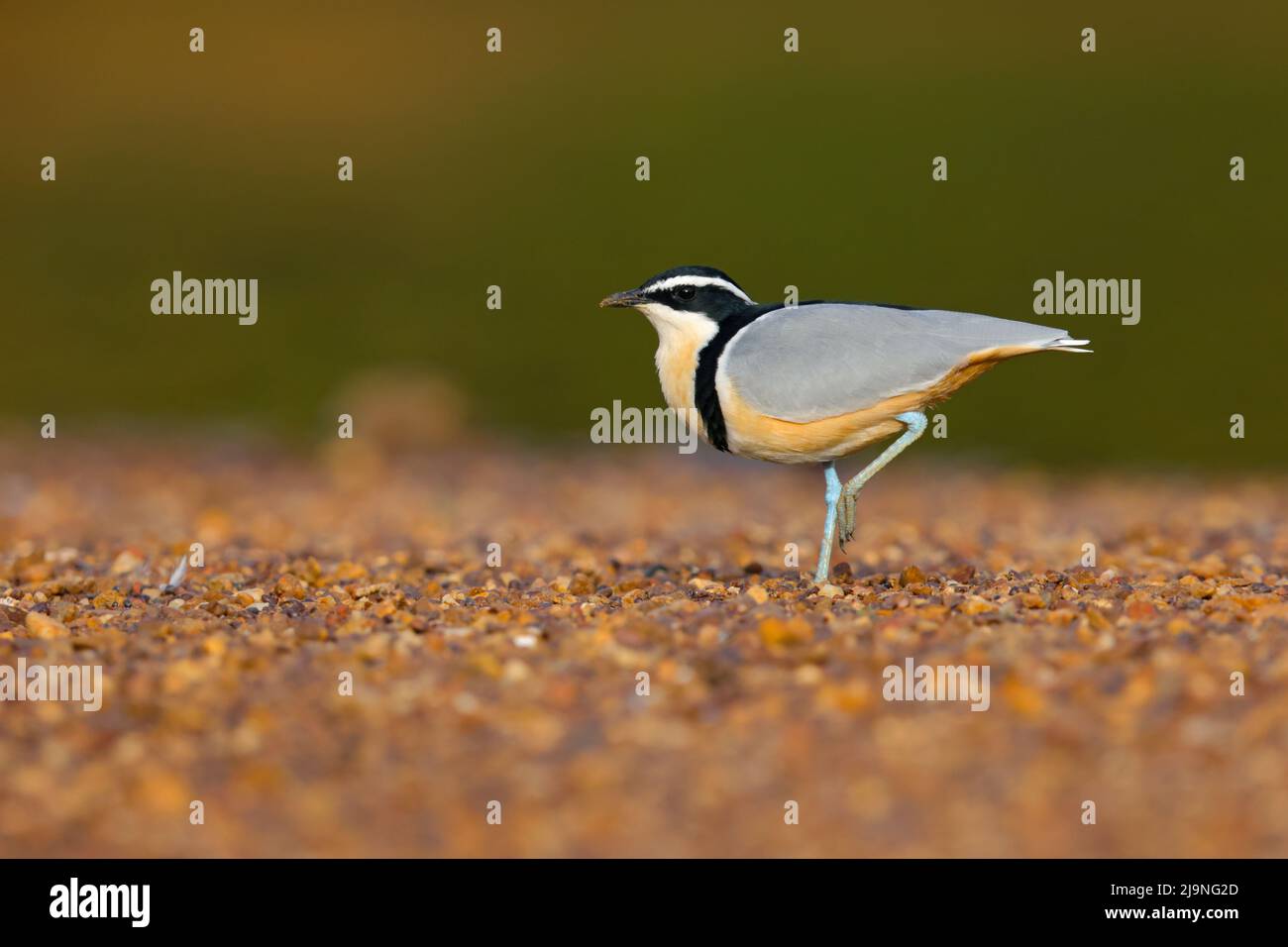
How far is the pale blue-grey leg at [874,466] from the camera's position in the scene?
6492mm

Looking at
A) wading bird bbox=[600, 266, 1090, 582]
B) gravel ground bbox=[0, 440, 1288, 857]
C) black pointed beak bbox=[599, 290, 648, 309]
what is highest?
black pointed beak bbox=[599, 290, 648, 309]

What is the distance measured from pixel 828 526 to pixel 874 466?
0.34 m

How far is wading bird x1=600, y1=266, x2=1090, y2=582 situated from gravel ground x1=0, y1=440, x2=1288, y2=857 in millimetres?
642

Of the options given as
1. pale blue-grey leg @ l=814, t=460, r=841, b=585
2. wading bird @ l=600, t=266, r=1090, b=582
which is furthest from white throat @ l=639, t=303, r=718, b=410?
pale blue-grey leg @ l=814, t=460, r=841, b=585

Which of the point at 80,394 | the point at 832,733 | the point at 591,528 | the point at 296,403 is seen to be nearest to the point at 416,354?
the point at 296,403

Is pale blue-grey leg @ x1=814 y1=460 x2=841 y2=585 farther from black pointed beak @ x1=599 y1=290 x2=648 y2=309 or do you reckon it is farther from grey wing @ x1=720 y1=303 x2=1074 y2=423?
black pointed beak @ x1=599 y1=290 x2=648 y2=309

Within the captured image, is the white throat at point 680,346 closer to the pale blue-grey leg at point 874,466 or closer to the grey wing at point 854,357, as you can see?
the grey wing at point 854,357

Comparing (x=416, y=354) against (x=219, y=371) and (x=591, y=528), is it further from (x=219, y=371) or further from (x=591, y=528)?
(x=591, y=528)

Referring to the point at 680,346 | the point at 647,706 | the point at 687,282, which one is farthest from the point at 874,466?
the point at 647,706

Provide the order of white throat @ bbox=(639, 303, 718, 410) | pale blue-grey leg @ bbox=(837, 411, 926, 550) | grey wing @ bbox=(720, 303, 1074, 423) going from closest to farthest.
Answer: grey wing @ bbox=(720, 303, 1074, 423), pale blue-grey leg @ bbox=(837, 411, 926, 550), white throat @ bbox=(639, 303, 718, 410)

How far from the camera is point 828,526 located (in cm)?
667

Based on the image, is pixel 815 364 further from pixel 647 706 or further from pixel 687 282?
pixel 647 706

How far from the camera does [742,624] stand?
216 inches

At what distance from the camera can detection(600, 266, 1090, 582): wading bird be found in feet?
20.8
